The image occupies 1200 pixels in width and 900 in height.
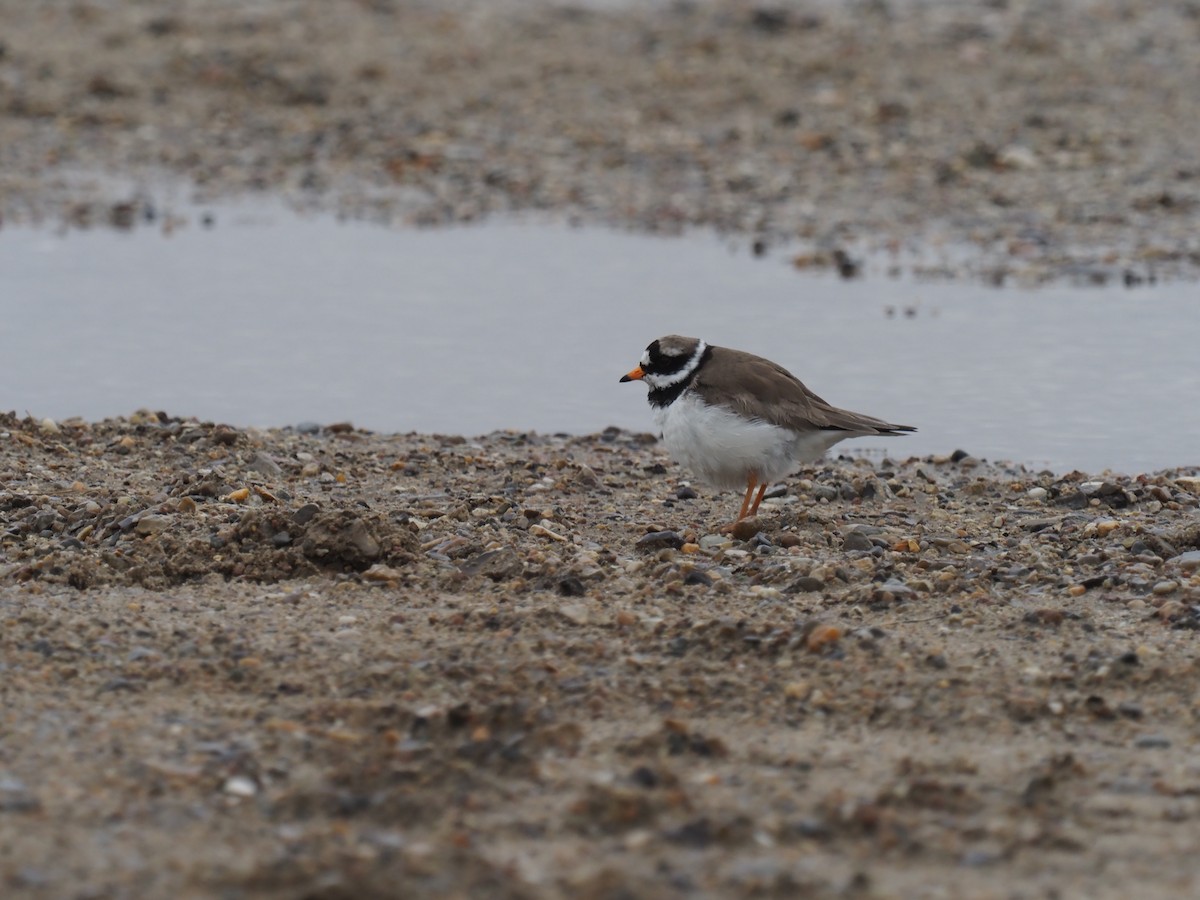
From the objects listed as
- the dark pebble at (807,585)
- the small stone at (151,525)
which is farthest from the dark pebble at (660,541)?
the small stone at (151,525)

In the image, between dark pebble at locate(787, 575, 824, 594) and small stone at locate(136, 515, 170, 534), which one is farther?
small stone at locate(136, 515, 170, 534)

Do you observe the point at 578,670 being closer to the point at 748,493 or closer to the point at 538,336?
the point at 748,493

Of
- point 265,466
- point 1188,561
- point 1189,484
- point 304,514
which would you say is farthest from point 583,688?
point 1189,484

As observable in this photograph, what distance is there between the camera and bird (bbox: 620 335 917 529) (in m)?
7.10

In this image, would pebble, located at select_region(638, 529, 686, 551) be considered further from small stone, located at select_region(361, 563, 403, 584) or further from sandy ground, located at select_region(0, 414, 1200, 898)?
small stone, located at select_region(361, 563, 403, 584)

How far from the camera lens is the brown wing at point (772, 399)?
7.17 metres

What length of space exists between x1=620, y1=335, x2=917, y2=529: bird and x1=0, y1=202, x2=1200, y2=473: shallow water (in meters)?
1.84

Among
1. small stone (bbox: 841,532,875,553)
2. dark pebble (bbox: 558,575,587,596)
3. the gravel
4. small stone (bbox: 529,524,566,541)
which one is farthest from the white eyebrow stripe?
the gravel

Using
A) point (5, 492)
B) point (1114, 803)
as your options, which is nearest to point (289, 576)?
point (5, 492)

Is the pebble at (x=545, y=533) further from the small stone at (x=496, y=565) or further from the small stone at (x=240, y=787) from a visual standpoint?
the small stone at (x=240, y=787)

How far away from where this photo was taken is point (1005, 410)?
9.59 metres

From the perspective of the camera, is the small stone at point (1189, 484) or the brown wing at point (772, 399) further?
the small stone at point (1189, 484)

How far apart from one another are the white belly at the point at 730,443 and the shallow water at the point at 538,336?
6.26ft

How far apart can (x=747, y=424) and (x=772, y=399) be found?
0.77 ft
